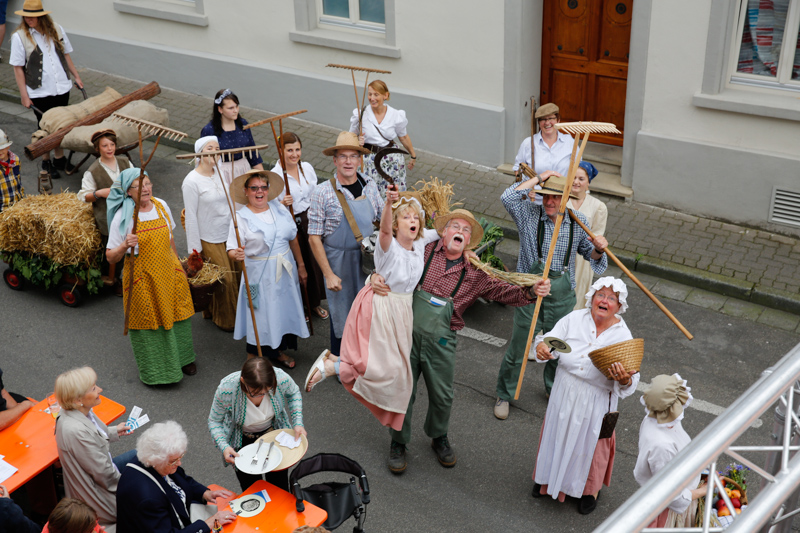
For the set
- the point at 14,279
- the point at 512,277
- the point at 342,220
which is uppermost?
the point at 342,220

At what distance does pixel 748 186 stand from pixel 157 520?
734 centimetres

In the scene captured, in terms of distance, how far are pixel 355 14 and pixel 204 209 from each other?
Answer: 17.7 ft

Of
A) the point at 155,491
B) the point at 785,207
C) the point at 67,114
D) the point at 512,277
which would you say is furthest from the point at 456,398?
the point at 67,114

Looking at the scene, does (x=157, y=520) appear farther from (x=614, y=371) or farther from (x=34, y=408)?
(x=614, y=371)

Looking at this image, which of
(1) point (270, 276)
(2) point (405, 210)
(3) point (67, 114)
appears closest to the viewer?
(2) point (405, 210)

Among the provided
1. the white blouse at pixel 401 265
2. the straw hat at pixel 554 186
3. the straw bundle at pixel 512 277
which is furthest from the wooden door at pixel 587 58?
the white blouse at pixel 401 265

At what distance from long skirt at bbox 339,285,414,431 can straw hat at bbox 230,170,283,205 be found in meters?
1.41

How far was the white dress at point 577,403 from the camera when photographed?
17.9 ft

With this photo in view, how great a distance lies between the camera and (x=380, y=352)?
592 cm

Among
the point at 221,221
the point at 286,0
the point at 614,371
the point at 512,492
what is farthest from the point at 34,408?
the point at 286,0

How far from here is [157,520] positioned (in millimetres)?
4590

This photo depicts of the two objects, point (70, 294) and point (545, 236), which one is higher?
point (545, 236)

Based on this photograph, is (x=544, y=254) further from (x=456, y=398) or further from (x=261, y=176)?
(x=261, y=176)

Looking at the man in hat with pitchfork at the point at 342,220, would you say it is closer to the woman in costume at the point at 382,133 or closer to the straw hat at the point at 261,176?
the straw hat at the point at 261,176
